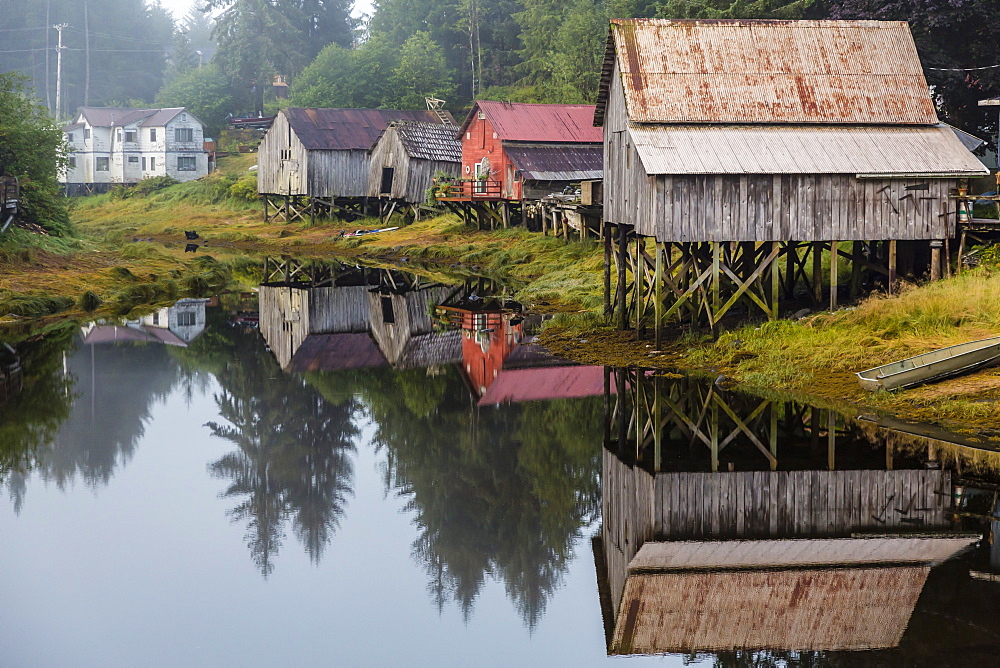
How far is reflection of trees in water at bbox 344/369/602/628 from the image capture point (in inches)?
464

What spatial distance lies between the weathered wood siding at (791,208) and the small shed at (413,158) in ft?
97.9

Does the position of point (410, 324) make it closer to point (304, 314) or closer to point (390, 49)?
point (304, 314)

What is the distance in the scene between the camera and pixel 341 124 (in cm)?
5772

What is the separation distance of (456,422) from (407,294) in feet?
57.7

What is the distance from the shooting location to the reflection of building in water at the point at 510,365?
20078 mm

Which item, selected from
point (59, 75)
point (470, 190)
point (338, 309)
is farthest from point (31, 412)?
point (59, 75)

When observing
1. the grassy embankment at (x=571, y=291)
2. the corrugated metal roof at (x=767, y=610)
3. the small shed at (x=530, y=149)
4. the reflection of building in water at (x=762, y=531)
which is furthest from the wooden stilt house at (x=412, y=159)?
the corrugated metal roof at (x=767, y=610)

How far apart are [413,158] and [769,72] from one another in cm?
3056

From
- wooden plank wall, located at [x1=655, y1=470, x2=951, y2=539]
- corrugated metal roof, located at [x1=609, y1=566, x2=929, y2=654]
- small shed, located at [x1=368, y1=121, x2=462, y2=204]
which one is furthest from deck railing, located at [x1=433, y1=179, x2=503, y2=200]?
corrugated metal roof, located at [x1=609, y1=566, x2=929, y2=654]

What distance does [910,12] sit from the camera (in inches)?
1174

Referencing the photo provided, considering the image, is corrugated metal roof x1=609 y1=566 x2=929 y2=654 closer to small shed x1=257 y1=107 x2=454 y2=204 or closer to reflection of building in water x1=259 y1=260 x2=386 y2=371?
reflection of building in water x1=259 y1=260 x2=386 y2=371

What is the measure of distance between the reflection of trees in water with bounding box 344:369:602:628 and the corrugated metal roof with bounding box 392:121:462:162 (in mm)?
31215

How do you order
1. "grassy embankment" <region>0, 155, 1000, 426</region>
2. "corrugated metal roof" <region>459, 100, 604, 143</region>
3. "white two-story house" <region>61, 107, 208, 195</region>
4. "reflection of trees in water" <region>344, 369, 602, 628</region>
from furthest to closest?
"white two-story house" <region>61, 107, 208, 195</region> → "corrugated metal roof" <region>459, 100, 604, 143</region> → "grassy embankment" <region>0, 155, 1000, 426</region> → "reflection of trees in water" <region>344, 369, 602, 628</region>

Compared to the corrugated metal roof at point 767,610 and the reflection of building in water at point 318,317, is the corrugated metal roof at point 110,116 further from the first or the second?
the corrugated metal roof at point 767,610
